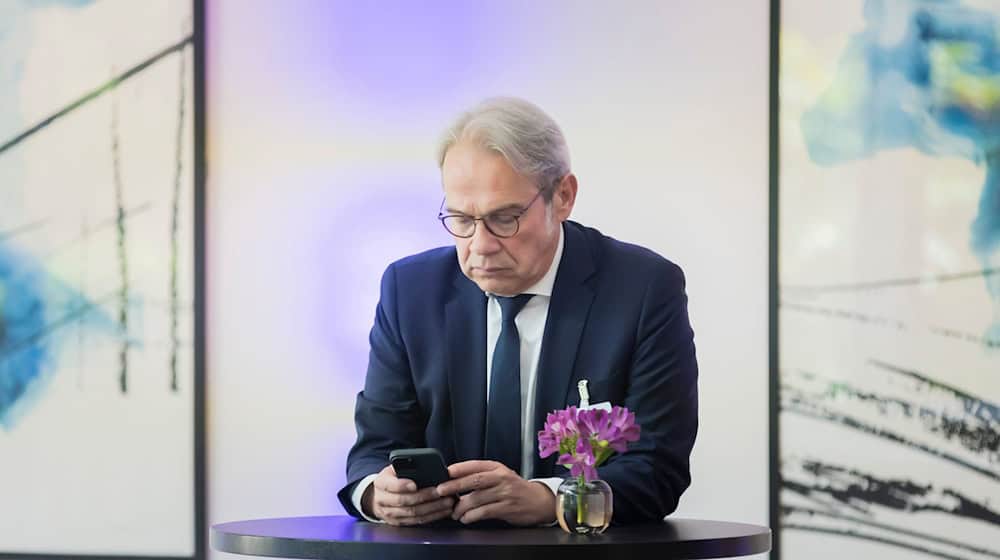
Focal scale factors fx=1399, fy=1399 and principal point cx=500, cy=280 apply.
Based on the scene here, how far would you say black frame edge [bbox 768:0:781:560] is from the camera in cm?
400

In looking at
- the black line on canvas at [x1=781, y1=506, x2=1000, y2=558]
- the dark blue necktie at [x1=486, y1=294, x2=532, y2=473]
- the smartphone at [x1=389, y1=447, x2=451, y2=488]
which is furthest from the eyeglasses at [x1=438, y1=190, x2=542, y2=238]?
the black line on canvas at [x1=781, y1=506, x2=1000, y2=558]

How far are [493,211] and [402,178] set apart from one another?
1.60 m

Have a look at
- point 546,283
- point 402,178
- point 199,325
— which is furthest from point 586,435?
point 199,325

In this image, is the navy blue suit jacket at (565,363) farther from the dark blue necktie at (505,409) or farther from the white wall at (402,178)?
the white wall at (402,178)

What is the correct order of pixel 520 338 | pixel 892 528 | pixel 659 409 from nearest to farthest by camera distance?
1. pixel 659 409
2. pixel 520 338
3. pixel 892 528

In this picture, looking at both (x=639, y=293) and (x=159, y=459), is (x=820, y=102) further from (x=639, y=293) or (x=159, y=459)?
(x=159, y=459)

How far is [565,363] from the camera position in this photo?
2.72 meters

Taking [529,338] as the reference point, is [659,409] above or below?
below

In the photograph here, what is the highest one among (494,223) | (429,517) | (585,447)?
(494,223)

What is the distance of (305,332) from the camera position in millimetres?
4309

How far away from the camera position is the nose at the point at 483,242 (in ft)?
8.84

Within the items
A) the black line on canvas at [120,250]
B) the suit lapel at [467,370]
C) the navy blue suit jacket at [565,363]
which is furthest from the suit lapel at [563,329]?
the black line on canvas at [120,250]

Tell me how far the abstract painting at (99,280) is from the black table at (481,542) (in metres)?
2.00

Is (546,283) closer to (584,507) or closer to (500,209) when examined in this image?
(500,209)
